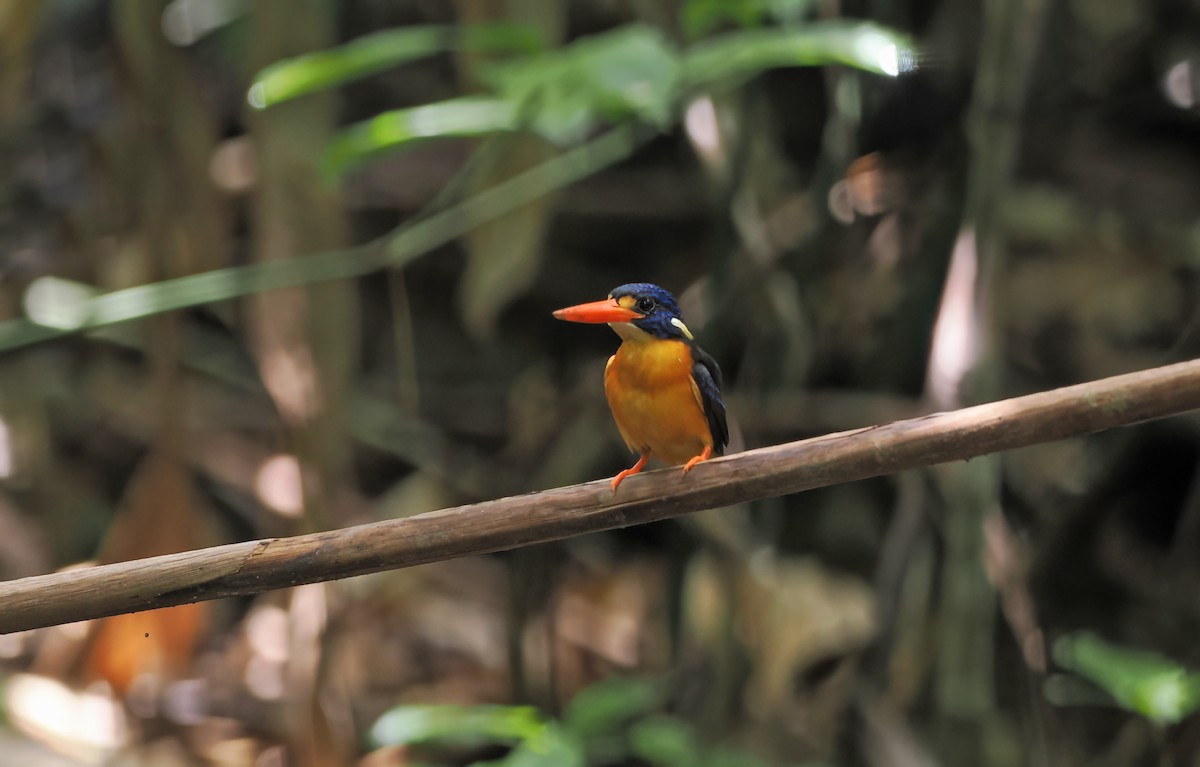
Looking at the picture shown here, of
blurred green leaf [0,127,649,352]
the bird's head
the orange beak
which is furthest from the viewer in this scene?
blurred green leaf [0,127,649,352]

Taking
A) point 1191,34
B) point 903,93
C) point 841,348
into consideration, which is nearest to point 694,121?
point 903,93

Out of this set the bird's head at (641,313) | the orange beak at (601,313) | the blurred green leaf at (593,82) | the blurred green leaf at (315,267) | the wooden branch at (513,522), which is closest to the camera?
the wooden branch at (513,522)

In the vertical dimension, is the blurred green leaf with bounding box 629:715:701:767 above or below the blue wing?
below

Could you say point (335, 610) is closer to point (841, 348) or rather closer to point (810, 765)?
point (810, 765)

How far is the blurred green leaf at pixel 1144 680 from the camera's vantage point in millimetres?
2594

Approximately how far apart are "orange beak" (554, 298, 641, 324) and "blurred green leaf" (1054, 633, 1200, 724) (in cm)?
158

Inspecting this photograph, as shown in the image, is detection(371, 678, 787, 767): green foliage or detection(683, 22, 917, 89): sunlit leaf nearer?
detection(683, 22, 917, 89): sunlit leaf

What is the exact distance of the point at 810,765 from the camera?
3096 mm

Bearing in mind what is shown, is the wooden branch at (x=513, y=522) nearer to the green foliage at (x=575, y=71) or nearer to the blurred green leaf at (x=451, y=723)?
the green foliage at (x=575, y=71)

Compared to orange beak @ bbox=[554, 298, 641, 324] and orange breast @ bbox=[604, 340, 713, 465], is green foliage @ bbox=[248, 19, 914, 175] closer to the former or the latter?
orange beak @ bbox=[554, 298, 641, 324]

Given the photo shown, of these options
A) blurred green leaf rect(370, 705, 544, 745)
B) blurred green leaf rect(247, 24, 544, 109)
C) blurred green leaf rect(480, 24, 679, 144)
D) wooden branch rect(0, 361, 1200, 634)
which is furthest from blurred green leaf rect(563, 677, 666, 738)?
blurred green leaf rect(247, 24, 544, 109)

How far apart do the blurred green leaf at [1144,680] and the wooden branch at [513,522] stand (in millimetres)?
1506

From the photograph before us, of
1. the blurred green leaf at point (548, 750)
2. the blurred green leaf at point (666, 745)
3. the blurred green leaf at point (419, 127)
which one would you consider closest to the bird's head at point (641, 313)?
the blurred green leaf at point (419, 127)

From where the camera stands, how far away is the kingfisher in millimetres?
2133
